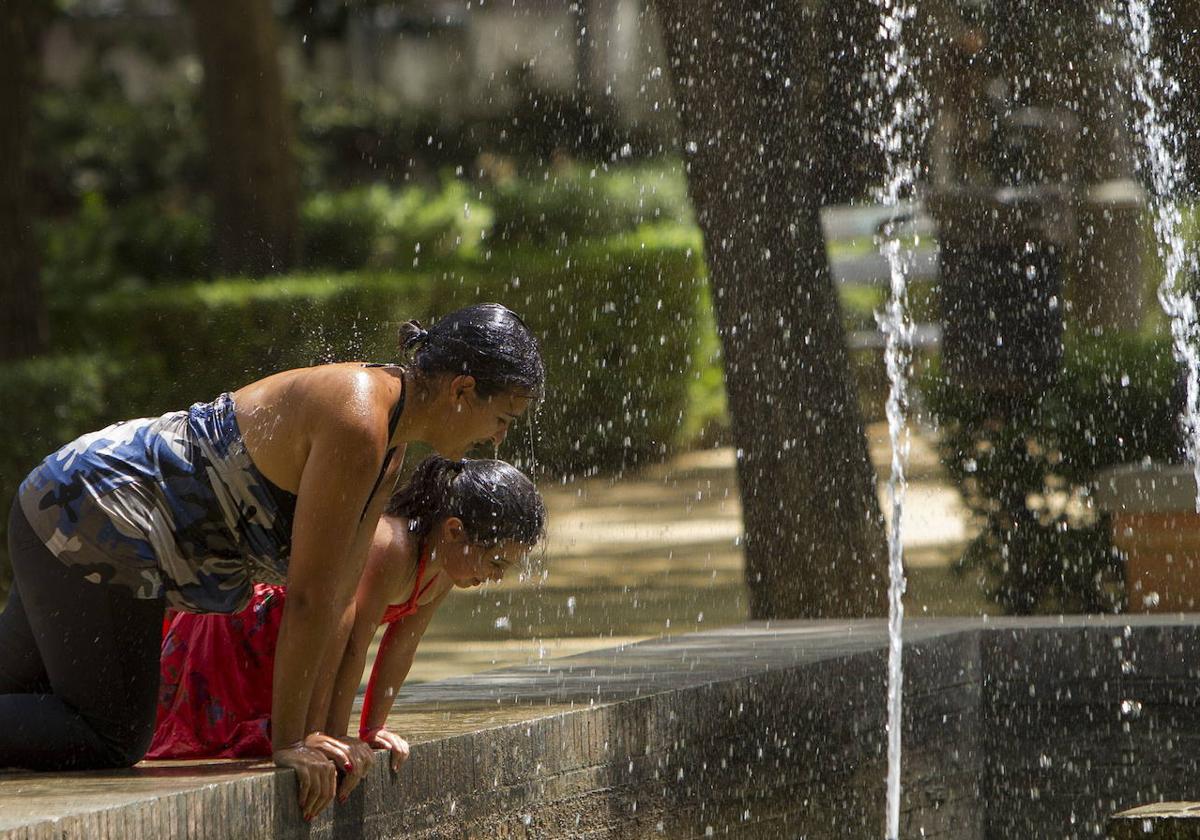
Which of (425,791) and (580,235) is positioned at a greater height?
(580,235)

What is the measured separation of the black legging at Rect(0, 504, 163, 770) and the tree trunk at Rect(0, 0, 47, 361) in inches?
333

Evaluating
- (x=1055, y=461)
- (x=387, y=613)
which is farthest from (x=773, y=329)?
(x=387, y=613)

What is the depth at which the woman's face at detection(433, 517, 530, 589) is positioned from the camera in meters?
3.20

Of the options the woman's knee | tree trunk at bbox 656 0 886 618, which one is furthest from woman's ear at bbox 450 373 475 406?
tree trunk at bbox 656 0 886 618

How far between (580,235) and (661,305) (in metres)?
3.71

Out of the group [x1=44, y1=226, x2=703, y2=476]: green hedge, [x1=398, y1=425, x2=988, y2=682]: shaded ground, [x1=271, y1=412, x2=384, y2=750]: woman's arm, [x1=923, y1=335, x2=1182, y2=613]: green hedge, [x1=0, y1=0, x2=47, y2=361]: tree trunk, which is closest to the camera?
[x1=271, y1=412, x2=384, y2=750]: woman's arm

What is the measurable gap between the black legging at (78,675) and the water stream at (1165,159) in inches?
202

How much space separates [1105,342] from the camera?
7785mm

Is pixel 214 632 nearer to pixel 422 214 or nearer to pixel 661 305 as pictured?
pixel 661 305

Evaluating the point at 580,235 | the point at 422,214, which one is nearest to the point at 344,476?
the point at 580,235

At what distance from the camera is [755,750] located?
3.86 m

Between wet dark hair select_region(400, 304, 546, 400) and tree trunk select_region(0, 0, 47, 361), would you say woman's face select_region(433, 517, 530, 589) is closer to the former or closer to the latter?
wet dark hair select_region(400, 304, 546, 400)

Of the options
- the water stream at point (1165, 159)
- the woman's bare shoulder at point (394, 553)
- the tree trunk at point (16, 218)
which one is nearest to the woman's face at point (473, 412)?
the woman's bare shoulder at point (394, 553)

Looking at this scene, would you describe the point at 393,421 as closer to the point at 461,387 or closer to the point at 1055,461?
the point at 461,387
